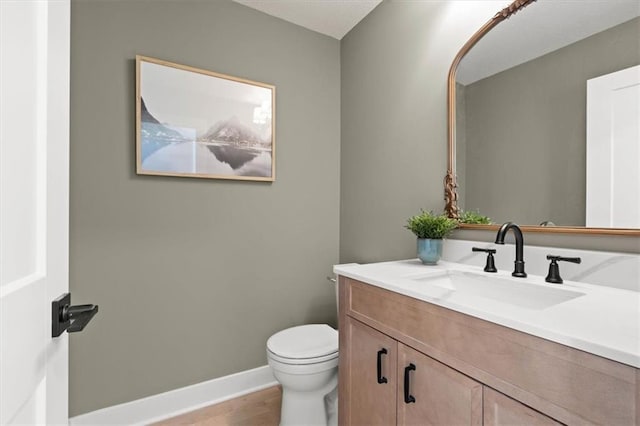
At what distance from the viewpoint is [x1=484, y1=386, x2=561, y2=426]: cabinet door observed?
64cm

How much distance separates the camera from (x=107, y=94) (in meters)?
1.59

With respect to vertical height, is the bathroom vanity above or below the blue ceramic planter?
below

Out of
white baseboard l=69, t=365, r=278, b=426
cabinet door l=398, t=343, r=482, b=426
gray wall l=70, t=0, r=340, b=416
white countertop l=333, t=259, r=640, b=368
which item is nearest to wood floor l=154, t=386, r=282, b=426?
white baseboard l=69, t=365, r=278, b=426

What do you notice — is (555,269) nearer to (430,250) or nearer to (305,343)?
(430,250)

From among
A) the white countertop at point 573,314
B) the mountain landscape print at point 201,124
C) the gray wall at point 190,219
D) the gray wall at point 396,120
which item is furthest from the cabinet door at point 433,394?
the mountain landscape print at point 201,124

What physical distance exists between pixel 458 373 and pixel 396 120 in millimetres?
1419

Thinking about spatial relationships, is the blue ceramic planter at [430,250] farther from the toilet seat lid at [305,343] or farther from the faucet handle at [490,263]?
the toilet seat lid at [305,343]

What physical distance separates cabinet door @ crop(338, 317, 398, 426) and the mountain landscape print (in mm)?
1210

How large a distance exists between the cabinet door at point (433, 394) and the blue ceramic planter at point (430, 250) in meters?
0.50

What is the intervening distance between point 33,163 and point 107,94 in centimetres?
138

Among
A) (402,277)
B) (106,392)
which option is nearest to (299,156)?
(402,277)

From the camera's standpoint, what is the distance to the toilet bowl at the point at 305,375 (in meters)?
1.42

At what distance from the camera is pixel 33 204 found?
0.51 meters

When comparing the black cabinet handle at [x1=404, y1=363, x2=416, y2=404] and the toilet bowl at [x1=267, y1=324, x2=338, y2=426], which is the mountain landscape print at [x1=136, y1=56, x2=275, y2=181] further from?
the black cabinet handle at [x1=404, y1=363, x2=416, y2=404]
